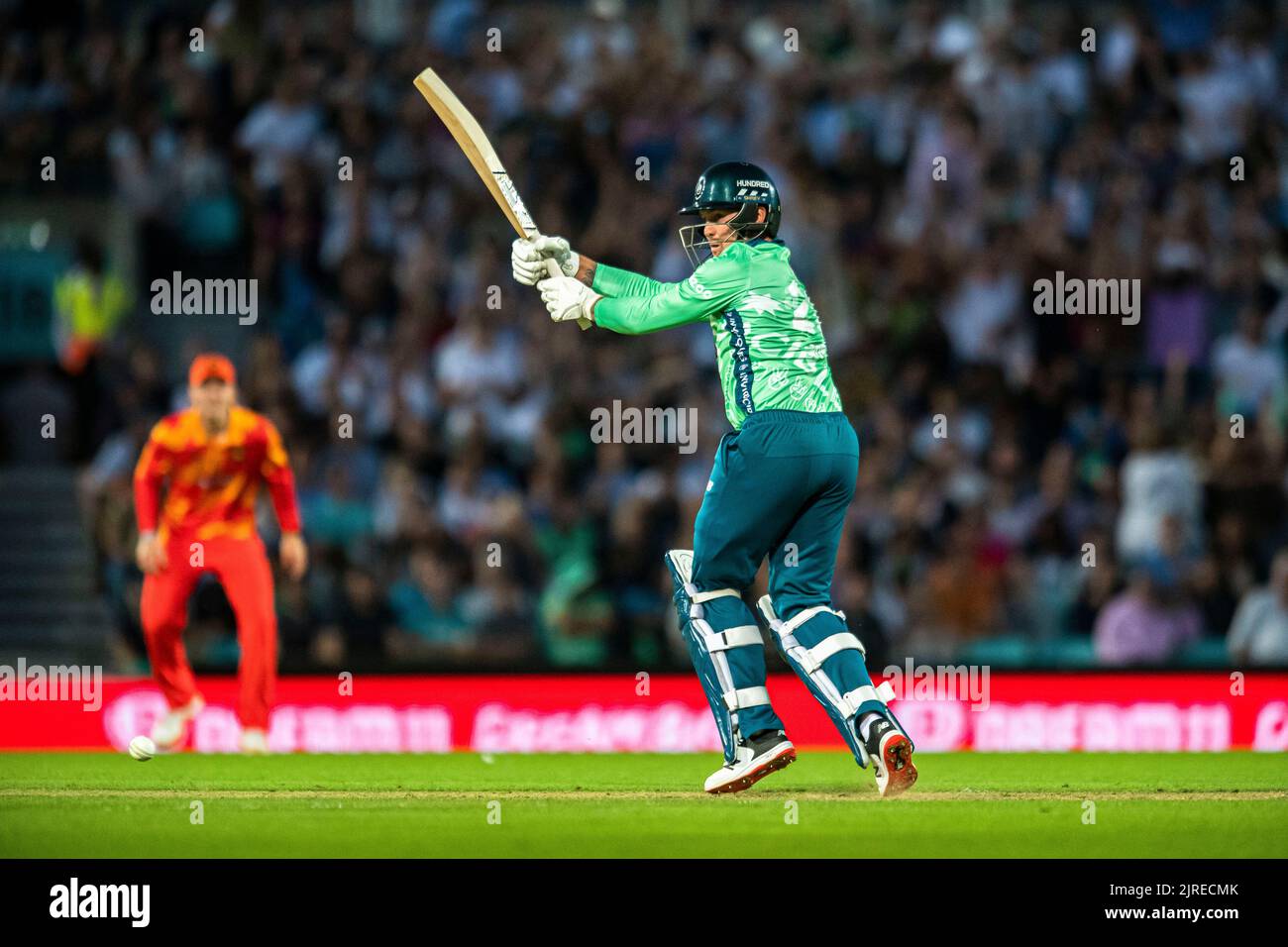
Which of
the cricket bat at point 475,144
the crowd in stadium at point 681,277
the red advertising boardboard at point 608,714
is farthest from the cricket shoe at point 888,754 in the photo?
the crowd in stadium at point 681,277

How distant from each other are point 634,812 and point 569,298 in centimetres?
219

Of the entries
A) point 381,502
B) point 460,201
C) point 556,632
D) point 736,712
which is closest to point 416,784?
point 736,712

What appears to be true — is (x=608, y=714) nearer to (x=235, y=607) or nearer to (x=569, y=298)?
(x=235, y=607)

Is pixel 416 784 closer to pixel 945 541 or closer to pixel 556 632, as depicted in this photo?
pixel 556 632

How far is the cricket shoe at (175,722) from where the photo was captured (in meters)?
11.8

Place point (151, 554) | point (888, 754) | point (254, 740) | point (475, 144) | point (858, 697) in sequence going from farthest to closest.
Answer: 1. point (254, 740)
2. point (151, 554)
3. point (475, 144)
4. point (858, 697)
5. point (888, 754)

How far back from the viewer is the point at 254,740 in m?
11.9

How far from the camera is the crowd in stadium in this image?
14.8m

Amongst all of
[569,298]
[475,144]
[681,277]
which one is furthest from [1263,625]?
[569,298]

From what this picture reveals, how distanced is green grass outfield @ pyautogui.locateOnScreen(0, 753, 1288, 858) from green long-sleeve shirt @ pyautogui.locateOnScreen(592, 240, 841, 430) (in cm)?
172

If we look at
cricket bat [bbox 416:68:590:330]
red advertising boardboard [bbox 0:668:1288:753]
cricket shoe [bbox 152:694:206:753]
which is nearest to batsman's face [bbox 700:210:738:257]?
cricket bat [bbox 416:68:590:330]

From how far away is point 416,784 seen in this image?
10289mm

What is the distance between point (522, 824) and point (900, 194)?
31.0ft

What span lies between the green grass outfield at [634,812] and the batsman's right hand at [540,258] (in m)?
2.27
